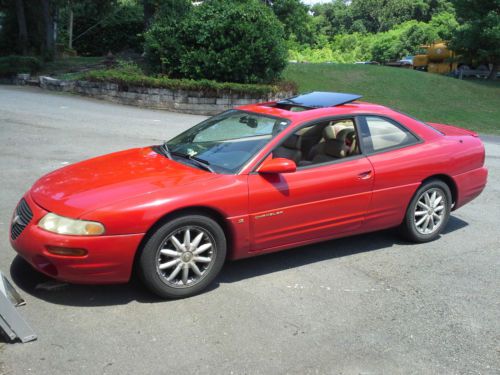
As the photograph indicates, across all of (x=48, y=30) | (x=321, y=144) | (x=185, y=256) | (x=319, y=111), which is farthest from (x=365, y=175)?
(x=48, y=30)

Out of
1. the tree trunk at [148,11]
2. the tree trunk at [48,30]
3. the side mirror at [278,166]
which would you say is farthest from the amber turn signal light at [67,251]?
the tree trunk at [48,30]

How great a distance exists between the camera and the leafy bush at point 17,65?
63.3 feet

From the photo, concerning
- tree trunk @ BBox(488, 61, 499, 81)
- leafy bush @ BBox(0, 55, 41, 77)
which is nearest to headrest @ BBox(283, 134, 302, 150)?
leafy bush @ BBox(0, 55, 41, 77)

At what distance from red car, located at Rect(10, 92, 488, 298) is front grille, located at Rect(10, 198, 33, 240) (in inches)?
0.6

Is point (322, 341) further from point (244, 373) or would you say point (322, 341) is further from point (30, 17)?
point (30, 17)

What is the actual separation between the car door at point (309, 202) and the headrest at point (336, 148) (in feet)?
0.28

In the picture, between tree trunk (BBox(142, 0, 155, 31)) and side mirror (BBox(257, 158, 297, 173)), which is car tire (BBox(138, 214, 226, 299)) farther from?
tree trunk (BBox(142, 0, 155, 31))

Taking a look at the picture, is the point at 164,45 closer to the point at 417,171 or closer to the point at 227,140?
the point at 227,140

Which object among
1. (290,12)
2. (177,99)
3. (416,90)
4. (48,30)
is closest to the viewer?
(177,99)

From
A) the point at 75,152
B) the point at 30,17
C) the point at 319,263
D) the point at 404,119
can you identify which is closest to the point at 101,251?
the point at 319,263

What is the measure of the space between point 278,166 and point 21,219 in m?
2.02

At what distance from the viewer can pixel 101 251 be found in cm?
372

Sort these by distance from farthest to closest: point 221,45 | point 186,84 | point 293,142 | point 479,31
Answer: point 479,31
point 221,45
point 186,84
point 293,142

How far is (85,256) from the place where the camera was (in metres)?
3.70
